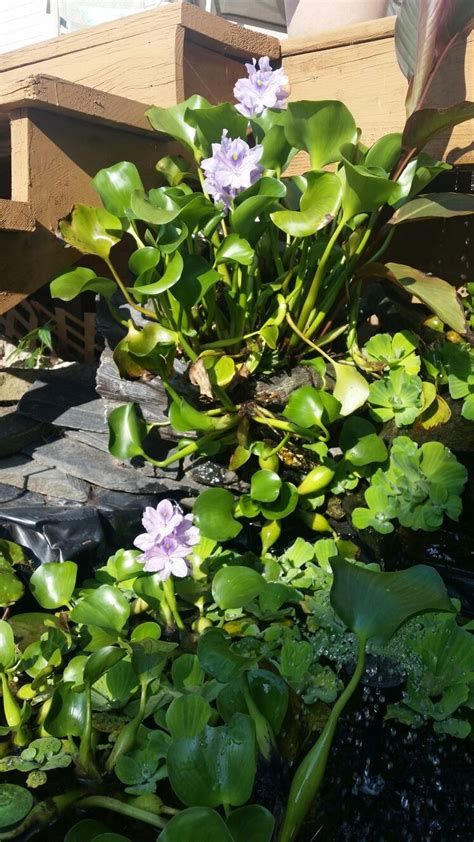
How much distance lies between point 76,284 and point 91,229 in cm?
19

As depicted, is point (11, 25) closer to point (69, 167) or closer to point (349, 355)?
point (69, 167)

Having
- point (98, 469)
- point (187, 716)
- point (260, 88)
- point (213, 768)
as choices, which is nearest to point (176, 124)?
point (260, 88)

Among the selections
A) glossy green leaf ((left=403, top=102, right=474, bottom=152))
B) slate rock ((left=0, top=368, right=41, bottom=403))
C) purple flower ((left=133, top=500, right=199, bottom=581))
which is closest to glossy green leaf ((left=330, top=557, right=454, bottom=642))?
purple flower ((left=133, top=500, right=199, bottom=581))

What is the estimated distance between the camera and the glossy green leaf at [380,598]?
3.51 ft

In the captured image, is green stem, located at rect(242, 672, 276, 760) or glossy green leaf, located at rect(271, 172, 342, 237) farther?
glossy green leaf, located at rect(271, 172, 342, 237)

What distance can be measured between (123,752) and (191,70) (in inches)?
73.1

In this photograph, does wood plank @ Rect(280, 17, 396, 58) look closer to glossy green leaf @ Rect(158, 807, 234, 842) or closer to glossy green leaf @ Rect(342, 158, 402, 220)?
glossy green leaf @ Rect(342, 158, 402, 220)

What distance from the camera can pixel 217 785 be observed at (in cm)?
103

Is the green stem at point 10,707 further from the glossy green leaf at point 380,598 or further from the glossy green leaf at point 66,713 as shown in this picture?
the glossy green leaf at point 380,598

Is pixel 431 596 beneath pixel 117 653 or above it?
above

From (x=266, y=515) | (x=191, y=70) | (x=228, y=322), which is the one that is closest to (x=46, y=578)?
(x=266, y=515)

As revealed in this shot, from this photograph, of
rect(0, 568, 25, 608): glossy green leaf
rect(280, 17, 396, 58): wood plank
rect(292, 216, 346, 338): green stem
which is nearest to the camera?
rect(0, 568, 25, 608): glossy green leaf

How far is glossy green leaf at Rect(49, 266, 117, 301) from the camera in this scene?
1756 mm

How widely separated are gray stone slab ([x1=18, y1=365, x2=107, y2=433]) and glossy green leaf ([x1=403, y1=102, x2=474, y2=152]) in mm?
1115
